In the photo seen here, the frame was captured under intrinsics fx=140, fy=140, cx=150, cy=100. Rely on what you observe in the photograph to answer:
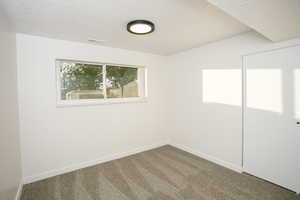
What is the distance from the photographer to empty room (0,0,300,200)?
1.59 m

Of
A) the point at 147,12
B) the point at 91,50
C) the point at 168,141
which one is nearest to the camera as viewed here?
the point at 147,12

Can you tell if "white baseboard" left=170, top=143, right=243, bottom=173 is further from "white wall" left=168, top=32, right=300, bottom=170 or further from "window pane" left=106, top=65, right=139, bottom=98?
"window pane" left=106, top=65, right=139, bottom=98

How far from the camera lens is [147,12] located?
163 centimetres

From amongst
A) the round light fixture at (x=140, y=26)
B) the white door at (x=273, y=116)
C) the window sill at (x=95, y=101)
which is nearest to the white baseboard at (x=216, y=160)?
the white door at (x=273, y=116)

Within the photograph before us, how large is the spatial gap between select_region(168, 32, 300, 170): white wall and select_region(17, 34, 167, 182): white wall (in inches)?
34.7

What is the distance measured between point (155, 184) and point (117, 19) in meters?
2.37

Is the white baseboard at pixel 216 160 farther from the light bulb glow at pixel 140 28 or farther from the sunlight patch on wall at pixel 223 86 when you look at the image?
the light bulb glow at pixel 140 28

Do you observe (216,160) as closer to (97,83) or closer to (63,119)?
(97,83)

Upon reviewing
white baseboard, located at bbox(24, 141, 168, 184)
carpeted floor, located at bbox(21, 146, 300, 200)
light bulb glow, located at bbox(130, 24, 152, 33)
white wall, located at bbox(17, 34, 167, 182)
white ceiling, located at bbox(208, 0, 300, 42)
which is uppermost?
light bulb glow, located at bbox(130, 24, 152, 33)

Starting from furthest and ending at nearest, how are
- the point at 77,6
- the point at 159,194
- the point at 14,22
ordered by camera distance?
the point at 159,194 → the point at 14,22 → the point at 77,6

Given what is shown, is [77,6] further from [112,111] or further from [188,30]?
→ [112,111]

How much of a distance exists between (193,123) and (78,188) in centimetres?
241

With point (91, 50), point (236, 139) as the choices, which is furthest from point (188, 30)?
point (236, 139)

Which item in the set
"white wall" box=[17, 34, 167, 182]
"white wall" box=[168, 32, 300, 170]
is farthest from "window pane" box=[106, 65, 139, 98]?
"white wall" box=[168, 32, 300, 170]
